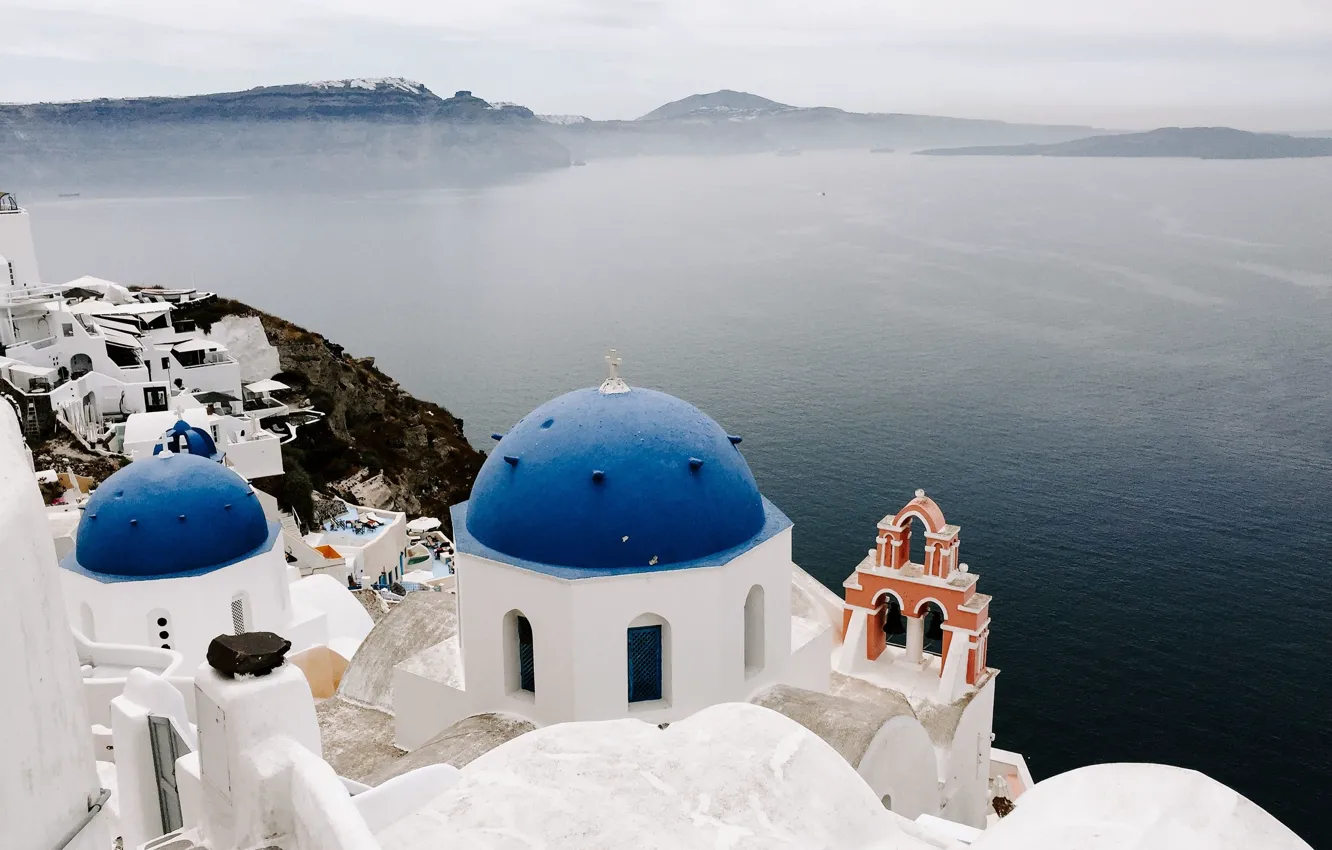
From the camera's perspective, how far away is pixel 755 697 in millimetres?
11719

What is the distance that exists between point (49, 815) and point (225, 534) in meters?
11.4

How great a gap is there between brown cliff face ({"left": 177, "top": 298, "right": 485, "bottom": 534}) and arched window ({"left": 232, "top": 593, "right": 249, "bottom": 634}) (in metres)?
23.1

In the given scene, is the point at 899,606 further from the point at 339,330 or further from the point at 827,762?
the point at 339,330

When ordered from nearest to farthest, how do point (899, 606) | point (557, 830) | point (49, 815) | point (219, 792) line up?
point (49, 815) < point (219, 792) < point (557, 830) < point (899, 606)

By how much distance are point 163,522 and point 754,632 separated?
29.7ft

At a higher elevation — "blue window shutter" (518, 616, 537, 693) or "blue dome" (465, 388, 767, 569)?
"blue dome" (465, 388, 767, 569)

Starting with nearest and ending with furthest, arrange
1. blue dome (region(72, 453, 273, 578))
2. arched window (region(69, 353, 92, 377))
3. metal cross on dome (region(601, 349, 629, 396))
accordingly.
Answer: metal cross on dome (region(601, 349, 629, 396)), blue dome (region(72, 453, 273, 578)), arched window (region(69, 353, 92, 377))

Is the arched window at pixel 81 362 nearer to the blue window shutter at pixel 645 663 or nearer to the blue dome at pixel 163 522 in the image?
the blue dome at pixel 163 522

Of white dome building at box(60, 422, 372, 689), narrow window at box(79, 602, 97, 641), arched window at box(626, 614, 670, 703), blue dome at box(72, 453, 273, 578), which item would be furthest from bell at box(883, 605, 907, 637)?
narrow window at box(79, 602, 97, 641)

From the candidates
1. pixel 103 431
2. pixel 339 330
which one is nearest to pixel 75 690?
pixel 103 431

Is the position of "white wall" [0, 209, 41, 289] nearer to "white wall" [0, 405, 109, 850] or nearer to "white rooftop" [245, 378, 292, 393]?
"white rooftop" [245, 378, 292, 393]

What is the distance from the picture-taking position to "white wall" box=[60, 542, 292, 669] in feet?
49.6

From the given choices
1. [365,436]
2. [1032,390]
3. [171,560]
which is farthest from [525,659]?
[1032,390]

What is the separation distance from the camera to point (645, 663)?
37.4ft
